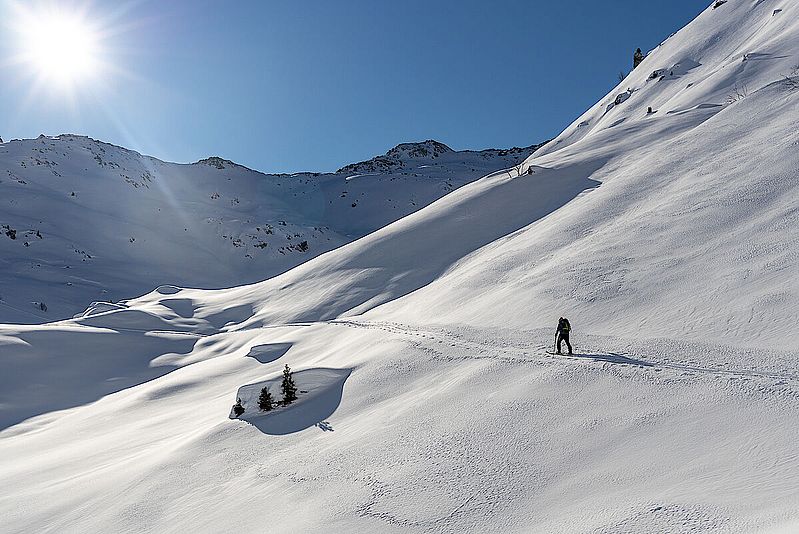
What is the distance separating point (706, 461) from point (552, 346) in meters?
3.67

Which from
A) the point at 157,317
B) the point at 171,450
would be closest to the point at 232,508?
the point at 171,450

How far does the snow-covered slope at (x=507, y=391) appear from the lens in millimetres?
4543

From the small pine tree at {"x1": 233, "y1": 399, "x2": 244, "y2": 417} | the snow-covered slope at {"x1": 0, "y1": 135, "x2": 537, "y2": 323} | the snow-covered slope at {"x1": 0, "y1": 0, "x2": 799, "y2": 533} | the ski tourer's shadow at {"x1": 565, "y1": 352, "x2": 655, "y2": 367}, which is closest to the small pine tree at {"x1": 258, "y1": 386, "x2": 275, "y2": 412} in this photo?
the snow-covered slope at {"x1": 0, "y1": 0, "x2": 799, "y2": 533}

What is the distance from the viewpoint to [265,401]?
8562mm

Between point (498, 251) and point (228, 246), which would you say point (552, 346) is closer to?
point (498, 251)

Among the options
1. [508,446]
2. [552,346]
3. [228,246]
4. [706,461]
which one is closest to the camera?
[706,461]

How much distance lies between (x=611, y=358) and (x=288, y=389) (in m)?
5.63

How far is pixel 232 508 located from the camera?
570 cm

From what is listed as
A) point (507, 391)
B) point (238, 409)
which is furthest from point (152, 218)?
point (507, 391)

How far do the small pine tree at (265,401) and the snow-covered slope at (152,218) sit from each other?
76.0 ft

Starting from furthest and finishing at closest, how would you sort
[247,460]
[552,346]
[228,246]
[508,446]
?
[228,246]
[552,346]
[247,460]
[508,446]

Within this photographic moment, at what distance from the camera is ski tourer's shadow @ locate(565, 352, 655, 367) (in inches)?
260

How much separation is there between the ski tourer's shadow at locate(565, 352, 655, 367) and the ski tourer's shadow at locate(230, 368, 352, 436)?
407cm

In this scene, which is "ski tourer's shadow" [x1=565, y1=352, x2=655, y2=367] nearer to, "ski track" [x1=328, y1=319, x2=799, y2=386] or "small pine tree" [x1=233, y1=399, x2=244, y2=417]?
"ski track" [x1=328, y1=319, x2=799, y2=386]
